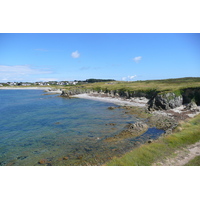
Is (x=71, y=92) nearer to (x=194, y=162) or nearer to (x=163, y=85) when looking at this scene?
(x=163, y=85)

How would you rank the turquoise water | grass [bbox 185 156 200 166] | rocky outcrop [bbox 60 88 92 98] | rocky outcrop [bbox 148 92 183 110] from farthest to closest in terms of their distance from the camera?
1. rocky outcrop [bbox 60 88 92 98]
2. rocky outcrop [bbox 148 92 183 110]
3. the turquoise water
4. grass [bbox 185 156 200 166]

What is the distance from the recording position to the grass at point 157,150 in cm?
1570

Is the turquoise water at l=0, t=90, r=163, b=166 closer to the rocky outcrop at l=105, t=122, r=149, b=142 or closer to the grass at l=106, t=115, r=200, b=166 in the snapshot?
the rocky outcrop at l=105, t=122, r=149, b=142

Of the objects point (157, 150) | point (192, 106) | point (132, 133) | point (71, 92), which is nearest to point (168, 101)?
point (192, 106)

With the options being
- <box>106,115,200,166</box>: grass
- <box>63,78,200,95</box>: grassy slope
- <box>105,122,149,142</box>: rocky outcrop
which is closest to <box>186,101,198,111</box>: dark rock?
<box>63,78,200,95</box>: grassy slope

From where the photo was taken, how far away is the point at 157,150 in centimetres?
1797

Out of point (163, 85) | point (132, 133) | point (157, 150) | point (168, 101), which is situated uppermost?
point (163, 85)

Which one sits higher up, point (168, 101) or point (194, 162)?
point (168, 101)

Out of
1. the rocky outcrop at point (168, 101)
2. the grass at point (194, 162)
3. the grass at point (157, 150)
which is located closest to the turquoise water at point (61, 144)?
the grass at point (157, 150)

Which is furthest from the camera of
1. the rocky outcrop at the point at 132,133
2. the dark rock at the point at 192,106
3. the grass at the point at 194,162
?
the dark rock at the point at 192,106

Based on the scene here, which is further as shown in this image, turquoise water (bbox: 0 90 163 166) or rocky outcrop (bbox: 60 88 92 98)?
rocky outcrop (bbox: 60 88 92 98)

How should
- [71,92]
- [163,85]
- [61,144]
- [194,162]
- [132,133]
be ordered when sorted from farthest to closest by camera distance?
[71,92]
[163,85]
[132,133]
[61,144]
[194,162]

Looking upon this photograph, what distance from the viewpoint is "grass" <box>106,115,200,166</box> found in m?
15.7

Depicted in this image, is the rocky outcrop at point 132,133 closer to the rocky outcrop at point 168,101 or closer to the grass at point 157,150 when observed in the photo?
the grass at point 157,150
